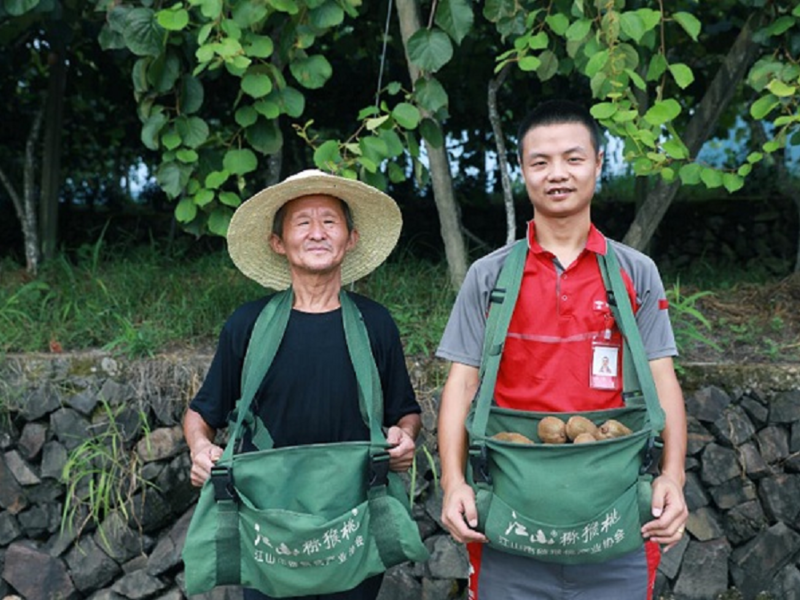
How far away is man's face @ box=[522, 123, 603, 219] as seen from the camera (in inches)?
93.8

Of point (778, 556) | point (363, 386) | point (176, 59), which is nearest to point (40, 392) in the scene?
point (176, 59)

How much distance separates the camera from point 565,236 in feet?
8.07

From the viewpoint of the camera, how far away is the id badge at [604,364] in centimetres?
240

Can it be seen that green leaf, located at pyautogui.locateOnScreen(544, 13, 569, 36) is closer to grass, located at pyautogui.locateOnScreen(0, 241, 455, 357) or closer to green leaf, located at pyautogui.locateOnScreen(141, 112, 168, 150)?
grass, located at pyautogui.locateOnScreen(0, 241, 455, 357)

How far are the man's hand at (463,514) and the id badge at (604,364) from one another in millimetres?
369

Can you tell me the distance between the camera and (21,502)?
12.8 ft

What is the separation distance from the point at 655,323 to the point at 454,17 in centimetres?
171

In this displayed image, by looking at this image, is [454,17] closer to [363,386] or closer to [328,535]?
[363,386]

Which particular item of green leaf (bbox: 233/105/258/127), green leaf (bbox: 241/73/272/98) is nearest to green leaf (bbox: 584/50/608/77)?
green leaf (bbox: 241/73/272/98)

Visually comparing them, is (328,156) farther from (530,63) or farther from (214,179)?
(530,63)

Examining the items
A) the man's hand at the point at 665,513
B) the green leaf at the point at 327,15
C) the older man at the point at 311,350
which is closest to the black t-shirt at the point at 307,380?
the older man at the point at 311,350

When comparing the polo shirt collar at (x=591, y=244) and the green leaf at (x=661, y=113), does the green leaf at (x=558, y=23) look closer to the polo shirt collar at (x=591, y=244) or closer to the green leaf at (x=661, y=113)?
the green leaf at (x=661, y=113)

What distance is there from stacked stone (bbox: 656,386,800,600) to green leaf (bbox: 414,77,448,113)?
1368 mm

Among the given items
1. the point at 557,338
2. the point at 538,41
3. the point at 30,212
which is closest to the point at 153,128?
the point at 538,41
